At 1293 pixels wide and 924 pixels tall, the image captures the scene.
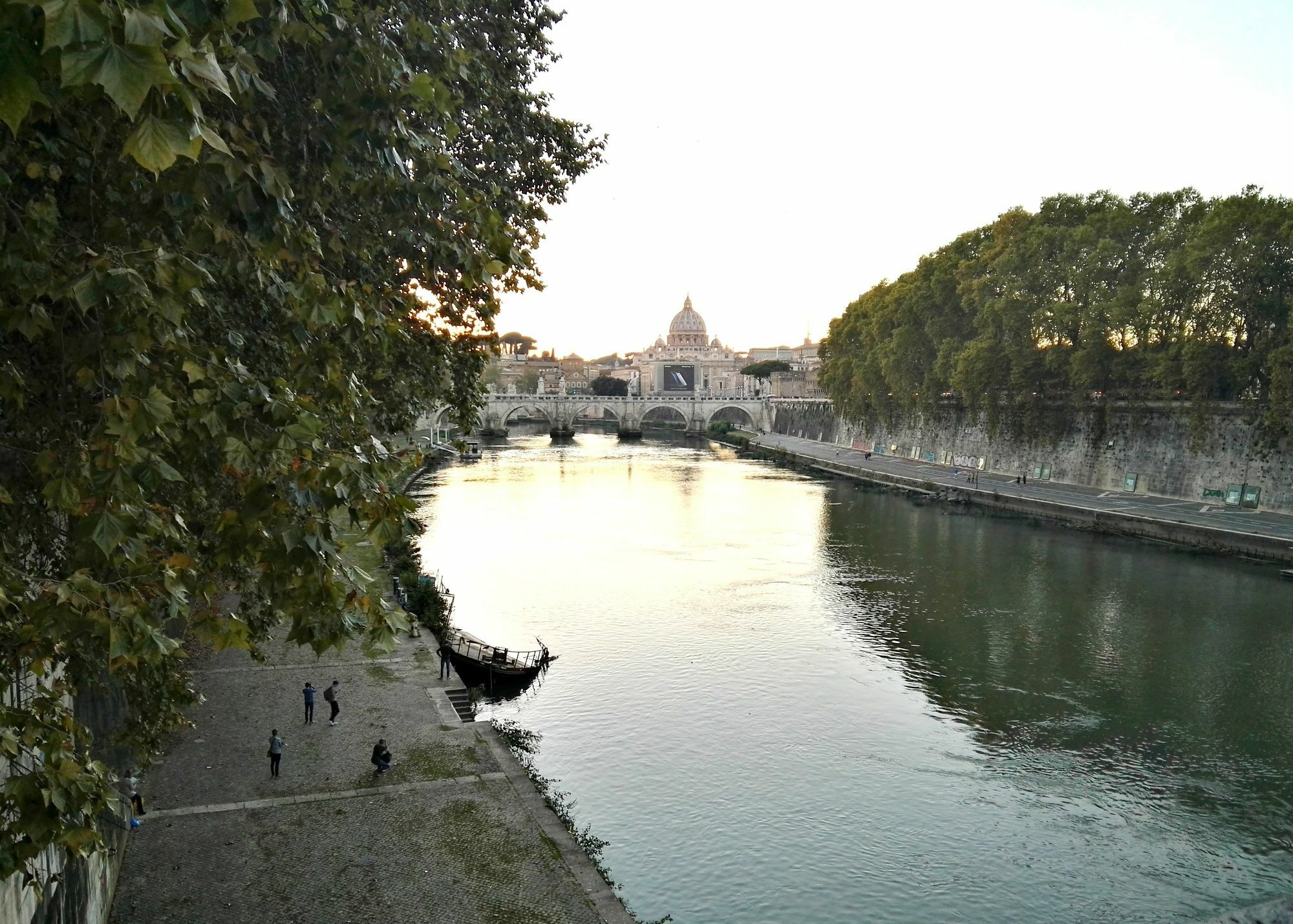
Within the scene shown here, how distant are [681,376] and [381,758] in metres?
129

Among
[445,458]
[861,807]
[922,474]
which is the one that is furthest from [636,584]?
[445,458]

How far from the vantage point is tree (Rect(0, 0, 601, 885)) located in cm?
324

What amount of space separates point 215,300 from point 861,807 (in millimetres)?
11414

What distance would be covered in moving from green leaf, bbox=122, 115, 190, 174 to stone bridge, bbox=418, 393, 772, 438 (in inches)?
3618

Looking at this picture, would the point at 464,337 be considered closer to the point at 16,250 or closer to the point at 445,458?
the point at 16,250

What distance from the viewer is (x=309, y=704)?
13992 millimetres

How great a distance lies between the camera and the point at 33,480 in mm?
4781

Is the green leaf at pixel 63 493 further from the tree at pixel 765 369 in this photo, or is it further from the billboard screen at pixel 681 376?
the billboard screen at pixel 681 376

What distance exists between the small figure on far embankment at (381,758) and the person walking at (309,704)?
6.82 ft

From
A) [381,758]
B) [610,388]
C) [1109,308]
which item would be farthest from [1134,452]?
[610,388]

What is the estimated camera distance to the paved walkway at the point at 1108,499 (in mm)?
31672

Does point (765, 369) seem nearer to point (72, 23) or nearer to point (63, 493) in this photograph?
point (63, 493)

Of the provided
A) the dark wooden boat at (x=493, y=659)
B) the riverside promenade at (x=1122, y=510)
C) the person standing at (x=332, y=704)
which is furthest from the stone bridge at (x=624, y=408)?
the person standing at (x=332, y=704)

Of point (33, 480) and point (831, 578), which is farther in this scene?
point (831, 578)
